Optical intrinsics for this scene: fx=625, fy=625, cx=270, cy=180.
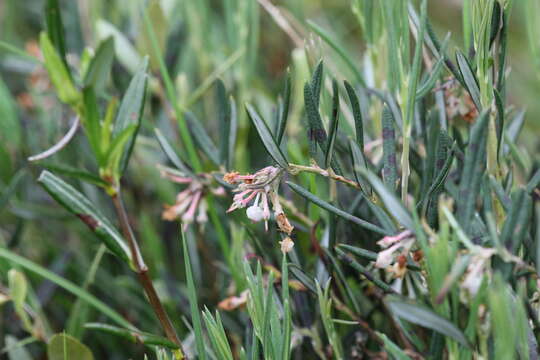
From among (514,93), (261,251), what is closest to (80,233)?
(261,251)

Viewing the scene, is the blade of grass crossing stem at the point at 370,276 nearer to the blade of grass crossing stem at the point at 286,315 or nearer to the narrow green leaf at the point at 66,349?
the blade of grass crossing stem at the point at 286,315

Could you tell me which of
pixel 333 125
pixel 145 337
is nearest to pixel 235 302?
pixel 145 337

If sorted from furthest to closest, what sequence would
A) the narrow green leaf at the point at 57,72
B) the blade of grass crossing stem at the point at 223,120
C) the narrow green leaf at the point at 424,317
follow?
the blade of grass crossing stem at the point at 223,120 < the narrow green leaf at the point at 57,72 < the narrow green leaf at the point at 424,317

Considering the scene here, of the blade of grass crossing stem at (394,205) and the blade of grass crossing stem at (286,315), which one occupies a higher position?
the blade of grass crossing stem at (394,205)

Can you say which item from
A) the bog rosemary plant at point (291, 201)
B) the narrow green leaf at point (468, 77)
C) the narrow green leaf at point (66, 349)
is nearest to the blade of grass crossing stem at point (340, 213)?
the bog rosemary plant at point (291, 201)

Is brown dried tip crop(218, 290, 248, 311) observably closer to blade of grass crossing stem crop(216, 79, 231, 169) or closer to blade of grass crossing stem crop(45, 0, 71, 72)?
blade of grass crossing stem crop(216, 79, 231, 169)

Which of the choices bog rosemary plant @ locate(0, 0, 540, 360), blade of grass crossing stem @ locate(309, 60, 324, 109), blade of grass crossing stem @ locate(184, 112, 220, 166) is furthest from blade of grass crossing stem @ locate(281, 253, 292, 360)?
blade of grass crossing stem @ locate(184, 112, 220, 166)
